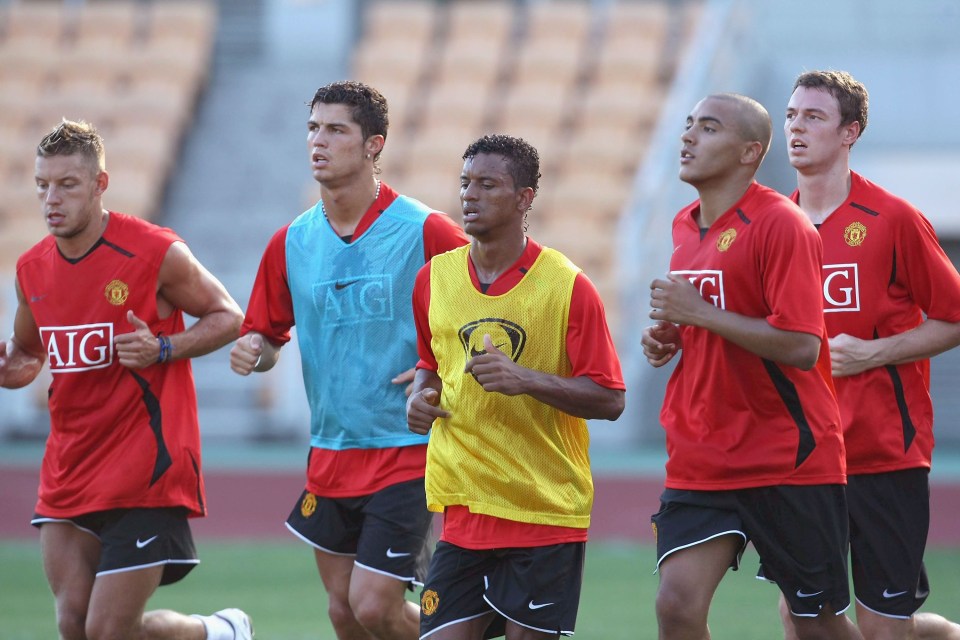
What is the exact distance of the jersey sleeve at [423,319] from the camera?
534 cm

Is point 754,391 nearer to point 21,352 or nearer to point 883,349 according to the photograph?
point 883,349

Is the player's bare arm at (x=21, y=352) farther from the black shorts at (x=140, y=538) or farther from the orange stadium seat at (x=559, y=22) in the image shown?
the orange stadium seat at (x=559, y=22)

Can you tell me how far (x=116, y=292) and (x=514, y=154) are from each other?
1.90m

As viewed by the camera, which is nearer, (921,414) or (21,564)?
(921,414)

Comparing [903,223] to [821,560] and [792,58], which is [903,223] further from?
[792,58]

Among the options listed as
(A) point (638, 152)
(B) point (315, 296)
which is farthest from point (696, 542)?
(A) point (638, 152)

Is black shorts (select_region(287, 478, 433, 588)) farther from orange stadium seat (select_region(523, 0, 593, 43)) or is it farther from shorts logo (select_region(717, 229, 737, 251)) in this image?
orange stadium seat (select_region(523, 0, 593, 43))

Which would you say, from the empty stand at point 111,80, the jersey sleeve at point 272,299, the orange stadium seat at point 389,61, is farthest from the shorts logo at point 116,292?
the orange stadium seat at point 389,61

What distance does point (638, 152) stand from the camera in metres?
17.0

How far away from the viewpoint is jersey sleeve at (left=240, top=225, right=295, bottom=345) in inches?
240

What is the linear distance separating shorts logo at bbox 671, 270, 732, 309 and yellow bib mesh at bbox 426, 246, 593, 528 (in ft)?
1.42

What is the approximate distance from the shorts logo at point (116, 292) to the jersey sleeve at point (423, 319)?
4.55ft

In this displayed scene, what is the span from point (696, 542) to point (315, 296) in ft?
6.37

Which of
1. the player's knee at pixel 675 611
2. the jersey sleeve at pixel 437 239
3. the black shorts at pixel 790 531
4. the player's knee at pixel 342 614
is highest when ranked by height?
the jersey sleeve at pixel 437 239
